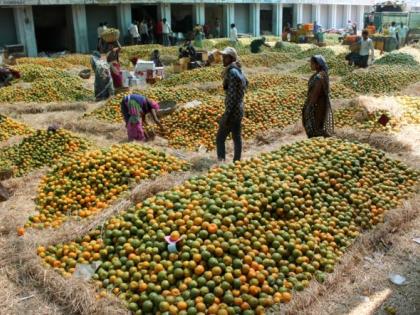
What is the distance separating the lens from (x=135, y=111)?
789cm

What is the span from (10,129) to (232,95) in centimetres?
523

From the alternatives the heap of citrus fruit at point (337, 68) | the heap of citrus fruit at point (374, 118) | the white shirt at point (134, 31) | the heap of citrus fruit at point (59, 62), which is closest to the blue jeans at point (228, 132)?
the heap of citrus fruit at point (374, 118)

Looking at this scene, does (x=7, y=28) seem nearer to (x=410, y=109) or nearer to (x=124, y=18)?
(x=124, y=18)

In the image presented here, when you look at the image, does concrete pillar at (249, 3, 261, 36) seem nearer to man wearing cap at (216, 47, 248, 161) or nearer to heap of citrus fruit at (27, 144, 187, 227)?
man wearing cap at (216, 47, 248, 161)

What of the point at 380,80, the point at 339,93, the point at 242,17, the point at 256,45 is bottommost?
the point at 339,93

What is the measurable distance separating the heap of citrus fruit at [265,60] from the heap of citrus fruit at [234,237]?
1209cm

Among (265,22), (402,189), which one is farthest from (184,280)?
(265,22)

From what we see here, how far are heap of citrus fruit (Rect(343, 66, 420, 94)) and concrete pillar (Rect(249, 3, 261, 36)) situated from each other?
19.9 m

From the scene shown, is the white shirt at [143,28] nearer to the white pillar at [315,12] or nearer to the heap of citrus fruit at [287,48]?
the heap of citrus fruit at [287,48]

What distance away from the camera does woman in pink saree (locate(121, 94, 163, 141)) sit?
7.91m

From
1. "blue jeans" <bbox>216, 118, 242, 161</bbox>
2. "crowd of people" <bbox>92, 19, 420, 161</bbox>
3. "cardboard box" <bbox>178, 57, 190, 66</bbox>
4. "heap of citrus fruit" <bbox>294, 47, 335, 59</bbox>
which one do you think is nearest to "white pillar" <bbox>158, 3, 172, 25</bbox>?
"heap of citrus fruit" <bbox>294, 47, 335, 59</bbox>

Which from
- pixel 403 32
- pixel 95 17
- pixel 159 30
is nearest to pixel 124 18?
pixel 95 17

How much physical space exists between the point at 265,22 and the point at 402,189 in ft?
106

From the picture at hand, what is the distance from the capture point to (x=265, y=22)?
118ft
